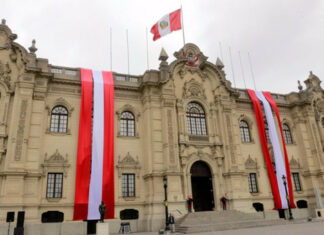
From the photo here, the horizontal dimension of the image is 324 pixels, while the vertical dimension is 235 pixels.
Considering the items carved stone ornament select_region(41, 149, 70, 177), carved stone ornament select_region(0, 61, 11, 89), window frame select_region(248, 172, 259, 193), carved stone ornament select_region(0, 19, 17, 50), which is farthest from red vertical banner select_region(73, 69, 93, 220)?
window frame select_region(248, 172, 259, 193)

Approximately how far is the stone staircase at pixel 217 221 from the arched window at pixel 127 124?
8725mm

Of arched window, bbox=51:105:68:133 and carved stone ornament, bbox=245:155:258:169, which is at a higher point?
arched window, bbox=51:105:68:133

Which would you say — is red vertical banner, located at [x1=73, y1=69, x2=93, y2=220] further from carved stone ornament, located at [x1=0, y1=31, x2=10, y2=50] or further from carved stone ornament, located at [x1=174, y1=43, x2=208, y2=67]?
carved stone ornament, located at [x1=174, y1=43, x2=208, y2=67]

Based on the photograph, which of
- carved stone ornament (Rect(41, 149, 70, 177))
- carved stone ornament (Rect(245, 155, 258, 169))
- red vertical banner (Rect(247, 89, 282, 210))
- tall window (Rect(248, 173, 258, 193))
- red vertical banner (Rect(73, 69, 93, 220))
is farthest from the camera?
carved stone ornament (Rect(245, 155, 258, 169))

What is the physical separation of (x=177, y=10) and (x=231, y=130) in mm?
13307

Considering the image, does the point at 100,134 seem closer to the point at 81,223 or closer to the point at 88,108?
the point at 88,108

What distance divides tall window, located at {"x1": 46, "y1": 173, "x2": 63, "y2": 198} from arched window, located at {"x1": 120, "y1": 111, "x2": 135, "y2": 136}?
6381 millimetres

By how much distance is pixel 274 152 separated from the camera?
1132 inches

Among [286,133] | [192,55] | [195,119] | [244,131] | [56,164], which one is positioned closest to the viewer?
[56,164]

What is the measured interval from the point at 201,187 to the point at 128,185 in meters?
7.28

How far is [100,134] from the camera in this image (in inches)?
915

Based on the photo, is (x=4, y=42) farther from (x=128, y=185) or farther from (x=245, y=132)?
(x=245, y=132)

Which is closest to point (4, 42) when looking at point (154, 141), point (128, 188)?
point (154, 141)

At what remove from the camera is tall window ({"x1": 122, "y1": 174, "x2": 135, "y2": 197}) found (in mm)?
23375
